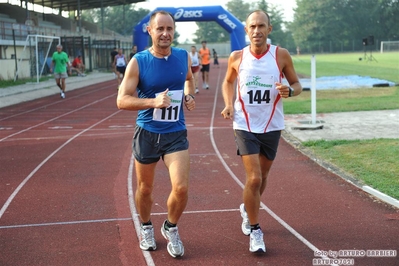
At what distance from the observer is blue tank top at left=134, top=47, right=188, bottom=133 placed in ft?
15.6

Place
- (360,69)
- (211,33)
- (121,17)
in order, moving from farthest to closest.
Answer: (211,33) < (121,17) < (360,69)

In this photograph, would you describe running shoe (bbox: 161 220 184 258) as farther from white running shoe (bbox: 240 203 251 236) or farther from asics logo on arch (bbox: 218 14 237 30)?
asics logo on arch (bbox: 218 14 237 30)

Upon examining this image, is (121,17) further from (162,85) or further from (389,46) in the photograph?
(162,85)

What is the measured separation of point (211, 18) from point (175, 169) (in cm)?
2393

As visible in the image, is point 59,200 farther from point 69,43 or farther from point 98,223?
point 69,43

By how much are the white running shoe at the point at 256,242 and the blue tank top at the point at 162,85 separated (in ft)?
3.72

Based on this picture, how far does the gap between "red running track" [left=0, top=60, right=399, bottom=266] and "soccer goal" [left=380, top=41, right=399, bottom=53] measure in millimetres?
60638

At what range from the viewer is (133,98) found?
4617 mm

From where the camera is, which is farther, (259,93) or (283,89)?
(259,93)

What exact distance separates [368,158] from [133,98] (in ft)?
17.4

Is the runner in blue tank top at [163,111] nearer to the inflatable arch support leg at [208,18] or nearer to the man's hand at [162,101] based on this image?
the man's hand at [162,101]

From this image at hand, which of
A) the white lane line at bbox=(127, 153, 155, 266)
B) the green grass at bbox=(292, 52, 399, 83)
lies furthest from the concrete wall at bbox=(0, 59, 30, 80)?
the white lane line at bbox=(127, 153, 155, 266)

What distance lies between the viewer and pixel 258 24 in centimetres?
499

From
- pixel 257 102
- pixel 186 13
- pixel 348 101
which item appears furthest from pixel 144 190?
pixel 186 13
